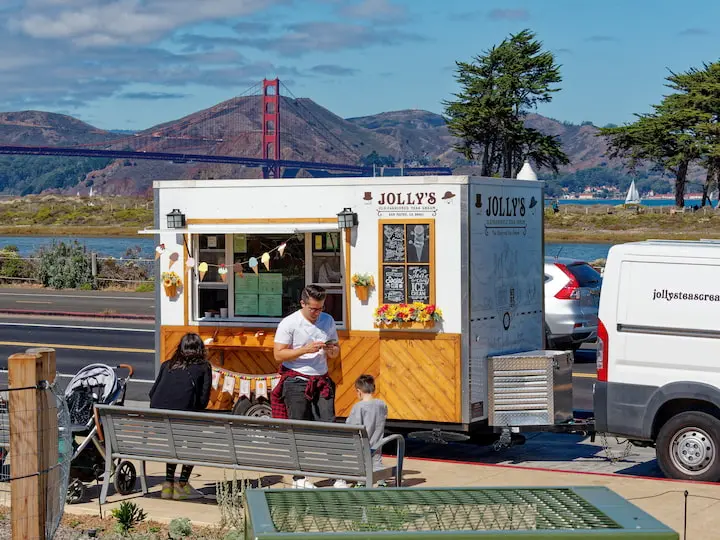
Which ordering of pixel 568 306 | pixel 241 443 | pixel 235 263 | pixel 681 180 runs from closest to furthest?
pixel 241 443
pixel 235 263
pixel 568 306
pixel 681 180

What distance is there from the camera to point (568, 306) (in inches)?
740

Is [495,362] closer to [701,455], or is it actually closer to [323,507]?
[701,455]

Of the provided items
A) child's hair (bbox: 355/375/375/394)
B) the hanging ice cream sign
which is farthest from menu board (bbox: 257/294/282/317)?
child's hair (bbox: 355/375/375/394)

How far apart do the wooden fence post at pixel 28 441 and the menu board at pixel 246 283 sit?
518 centimetres

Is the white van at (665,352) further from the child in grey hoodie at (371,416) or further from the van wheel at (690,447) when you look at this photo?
the child in grey hoodie at (371,416)

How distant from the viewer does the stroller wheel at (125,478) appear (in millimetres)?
9812

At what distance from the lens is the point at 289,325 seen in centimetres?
1072

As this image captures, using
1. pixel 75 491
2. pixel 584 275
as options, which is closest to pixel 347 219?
pixel 75 491

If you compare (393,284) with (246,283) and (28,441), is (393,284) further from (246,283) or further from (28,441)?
(28,441)

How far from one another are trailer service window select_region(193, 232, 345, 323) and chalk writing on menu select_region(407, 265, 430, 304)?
1228 mm

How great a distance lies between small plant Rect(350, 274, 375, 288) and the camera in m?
12.0

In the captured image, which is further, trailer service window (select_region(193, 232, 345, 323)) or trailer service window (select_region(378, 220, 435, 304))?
trailer service window (select_region(193, 232, 345, 323))

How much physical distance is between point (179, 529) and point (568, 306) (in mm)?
11486

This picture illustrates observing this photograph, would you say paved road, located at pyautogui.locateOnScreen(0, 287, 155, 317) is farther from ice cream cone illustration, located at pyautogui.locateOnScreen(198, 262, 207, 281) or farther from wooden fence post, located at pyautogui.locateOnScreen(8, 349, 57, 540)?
wooden fence post, located at pyautogui.locateOnScreen(8, 349, 57, 540)
